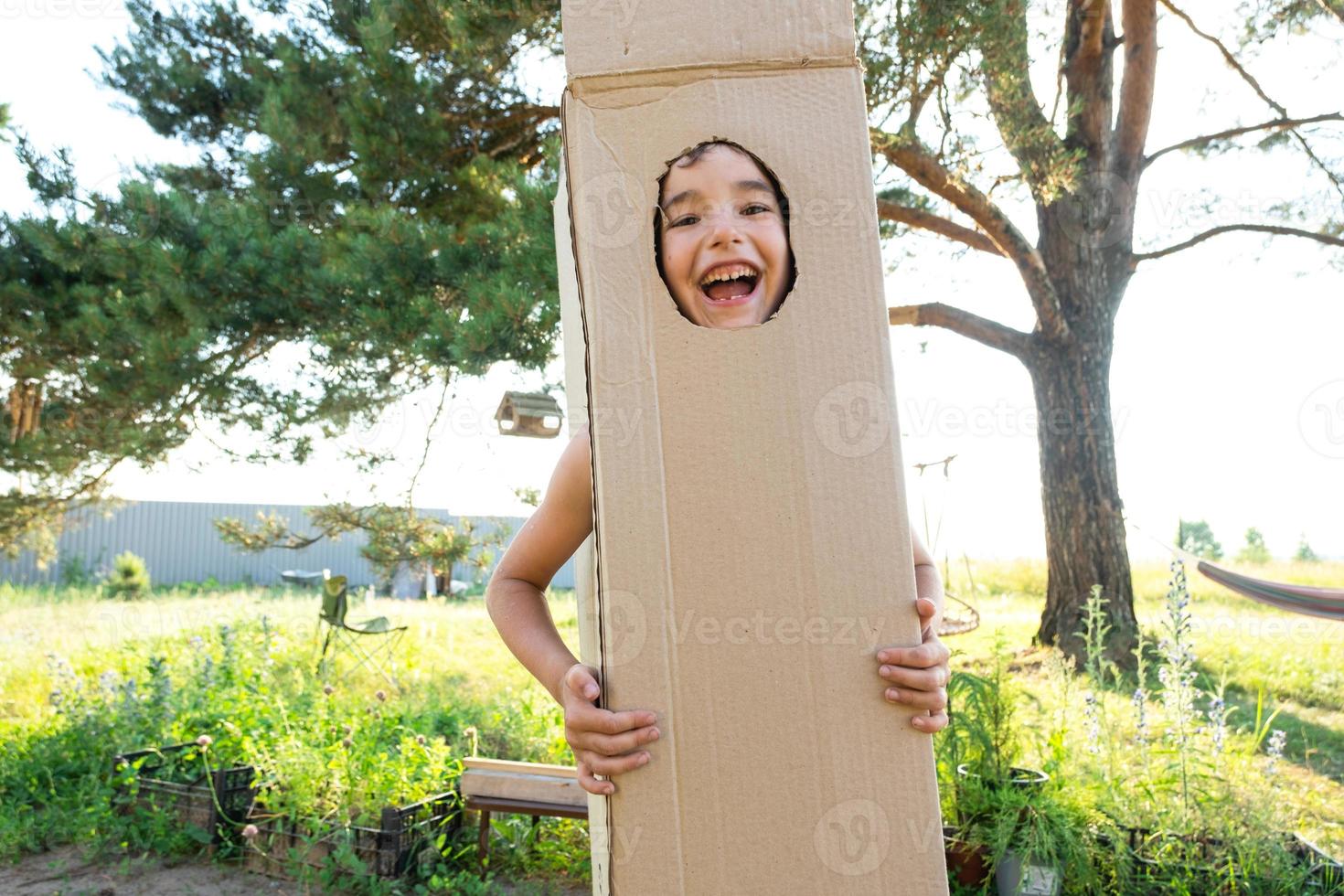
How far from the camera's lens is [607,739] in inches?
37.4

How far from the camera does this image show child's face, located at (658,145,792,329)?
108cm

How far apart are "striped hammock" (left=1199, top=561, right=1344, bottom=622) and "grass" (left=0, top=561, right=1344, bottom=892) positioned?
525 millimetres

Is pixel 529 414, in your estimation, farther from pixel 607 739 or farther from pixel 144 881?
pixel 607 739

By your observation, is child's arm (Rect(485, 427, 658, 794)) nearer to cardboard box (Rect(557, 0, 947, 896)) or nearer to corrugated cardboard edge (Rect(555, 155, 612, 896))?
corrugated cardboard edge (Rect(555, 155, 612, 896))

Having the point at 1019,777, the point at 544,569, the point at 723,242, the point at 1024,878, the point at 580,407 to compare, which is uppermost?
the point at 723,242

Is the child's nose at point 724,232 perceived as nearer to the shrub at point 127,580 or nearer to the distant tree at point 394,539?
the distant tree at point 394,539

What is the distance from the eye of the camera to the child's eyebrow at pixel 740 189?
1.08m

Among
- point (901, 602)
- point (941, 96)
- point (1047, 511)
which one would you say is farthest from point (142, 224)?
point (1047, 511)

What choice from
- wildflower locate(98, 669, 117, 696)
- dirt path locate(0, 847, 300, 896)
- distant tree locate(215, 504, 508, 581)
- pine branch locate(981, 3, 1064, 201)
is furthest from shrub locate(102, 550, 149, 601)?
pine branch locate(981, 3, 1064, 201)

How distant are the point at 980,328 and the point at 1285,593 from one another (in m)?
2.95

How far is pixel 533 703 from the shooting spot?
4836 mm

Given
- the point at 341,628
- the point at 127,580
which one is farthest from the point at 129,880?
the point at 127,580

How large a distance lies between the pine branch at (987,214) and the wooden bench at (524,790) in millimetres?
3913

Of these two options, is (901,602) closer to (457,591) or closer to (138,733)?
(138,733)
